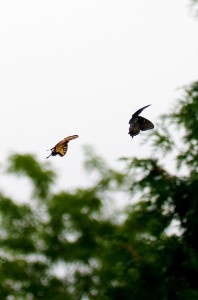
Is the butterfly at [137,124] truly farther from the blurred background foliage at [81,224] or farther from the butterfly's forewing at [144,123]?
the blurred background foliage at [81,224]

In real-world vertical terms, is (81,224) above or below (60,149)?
above

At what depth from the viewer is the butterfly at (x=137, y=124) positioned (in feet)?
4.26

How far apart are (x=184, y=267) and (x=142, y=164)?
1.29 m

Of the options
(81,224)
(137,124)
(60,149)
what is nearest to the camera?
(137,124)

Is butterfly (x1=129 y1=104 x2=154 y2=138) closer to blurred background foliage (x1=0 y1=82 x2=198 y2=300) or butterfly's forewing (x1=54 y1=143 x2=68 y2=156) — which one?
butterfly's forewing (x1=54 y1=143 x2=68 y2=156)

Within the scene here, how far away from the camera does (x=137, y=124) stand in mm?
1361

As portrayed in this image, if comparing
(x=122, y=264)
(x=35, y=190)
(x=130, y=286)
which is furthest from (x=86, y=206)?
(x=130, y=286)

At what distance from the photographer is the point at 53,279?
26.5 feet

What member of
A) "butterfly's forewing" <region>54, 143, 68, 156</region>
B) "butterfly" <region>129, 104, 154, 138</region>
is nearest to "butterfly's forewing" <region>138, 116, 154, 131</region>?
→ "butterfly" <region>129, 104, 154, 138</region>

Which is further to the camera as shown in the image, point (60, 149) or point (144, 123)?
point (60, 149)

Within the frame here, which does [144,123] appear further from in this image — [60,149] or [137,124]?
[60,149]

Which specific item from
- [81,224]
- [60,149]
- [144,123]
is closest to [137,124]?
[144,123]

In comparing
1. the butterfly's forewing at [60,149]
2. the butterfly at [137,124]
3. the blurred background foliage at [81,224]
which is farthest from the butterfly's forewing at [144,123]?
the blurred background foliage at [81,224]

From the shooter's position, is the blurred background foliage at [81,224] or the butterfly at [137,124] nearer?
the butterfly at [137,124]
